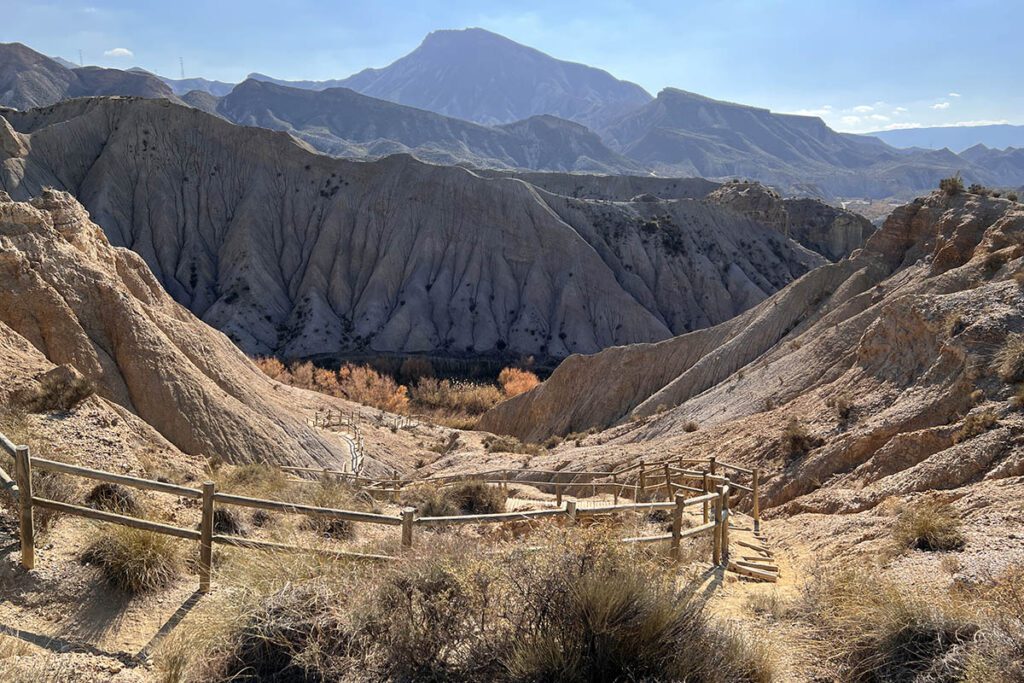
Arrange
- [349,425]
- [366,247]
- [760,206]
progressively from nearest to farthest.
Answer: [349,425], [366,247], [760,206]

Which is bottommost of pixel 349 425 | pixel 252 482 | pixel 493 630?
pixel 349 425

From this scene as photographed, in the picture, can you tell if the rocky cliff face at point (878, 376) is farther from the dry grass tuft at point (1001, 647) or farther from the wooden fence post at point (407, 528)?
the wooden fence post at point (407, 528)

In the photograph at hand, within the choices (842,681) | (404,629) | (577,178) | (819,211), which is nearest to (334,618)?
(404,629)

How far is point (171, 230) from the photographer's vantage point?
67.8 meters

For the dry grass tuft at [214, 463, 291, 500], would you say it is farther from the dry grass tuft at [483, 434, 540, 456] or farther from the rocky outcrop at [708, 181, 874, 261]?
the rocky outcrop at [708, 181, 874, 261]

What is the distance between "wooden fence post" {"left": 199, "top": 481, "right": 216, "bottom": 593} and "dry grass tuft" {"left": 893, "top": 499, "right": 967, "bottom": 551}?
820 centimetres

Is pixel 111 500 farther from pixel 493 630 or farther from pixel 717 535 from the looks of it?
pixel 717 535

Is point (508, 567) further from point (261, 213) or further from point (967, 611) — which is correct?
point (261, 213)

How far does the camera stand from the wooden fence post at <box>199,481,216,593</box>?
24.9ft

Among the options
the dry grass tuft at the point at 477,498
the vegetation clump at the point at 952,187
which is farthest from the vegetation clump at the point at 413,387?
the dry grass tuft at the point at 477,498

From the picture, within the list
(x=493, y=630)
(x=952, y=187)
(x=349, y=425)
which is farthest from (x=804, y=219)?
(x=493, y=630)

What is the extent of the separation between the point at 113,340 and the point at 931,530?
58.3 feet

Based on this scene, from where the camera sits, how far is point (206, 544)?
777 cm

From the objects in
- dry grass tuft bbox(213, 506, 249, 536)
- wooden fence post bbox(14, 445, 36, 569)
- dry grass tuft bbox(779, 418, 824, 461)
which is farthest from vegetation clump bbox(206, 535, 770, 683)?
dry grass tuft bbox(779, 418, 824, 461)
